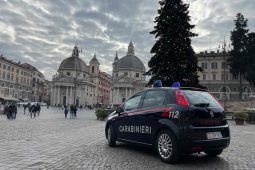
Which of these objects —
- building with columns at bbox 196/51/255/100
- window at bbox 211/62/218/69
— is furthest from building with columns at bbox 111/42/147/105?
window at bbox 211/62/218/69

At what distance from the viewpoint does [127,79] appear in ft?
406

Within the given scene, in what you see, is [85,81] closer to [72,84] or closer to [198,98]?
[72,84]

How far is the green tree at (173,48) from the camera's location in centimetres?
3559

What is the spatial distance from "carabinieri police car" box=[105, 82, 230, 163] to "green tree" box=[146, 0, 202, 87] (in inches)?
1063

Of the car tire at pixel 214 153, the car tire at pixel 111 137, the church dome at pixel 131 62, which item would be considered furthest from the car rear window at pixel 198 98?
the church dome at pixel 131 62

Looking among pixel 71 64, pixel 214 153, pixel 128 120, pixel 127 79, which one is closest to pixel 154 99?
pixel 128 120

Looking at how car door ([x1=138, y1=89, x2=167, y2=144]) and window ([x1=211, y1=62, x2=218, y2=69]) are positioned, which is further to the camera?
window ([x1=211, y1=62, x2=218, y2=69])

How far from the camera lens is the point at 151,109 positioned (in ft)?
26.6

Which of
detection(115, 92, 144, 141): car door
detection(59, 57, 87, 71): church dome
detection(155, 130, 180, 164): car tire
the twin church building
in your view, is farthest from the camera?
detection(59, 57, 87, 71): church dome

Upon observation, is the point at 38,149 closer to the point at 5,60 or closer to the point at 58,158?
the point at 58,158

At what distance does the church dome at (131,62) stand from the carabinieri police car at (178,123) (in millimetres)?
120189

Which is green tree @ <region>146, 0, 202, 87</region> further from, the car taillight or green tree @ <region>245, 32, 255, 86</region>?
green tree @ <region>245, 32, 255, 86</region>

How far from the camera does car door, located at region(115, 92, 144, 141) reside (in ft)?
28.9

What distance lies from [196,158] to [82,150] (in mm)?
3499
